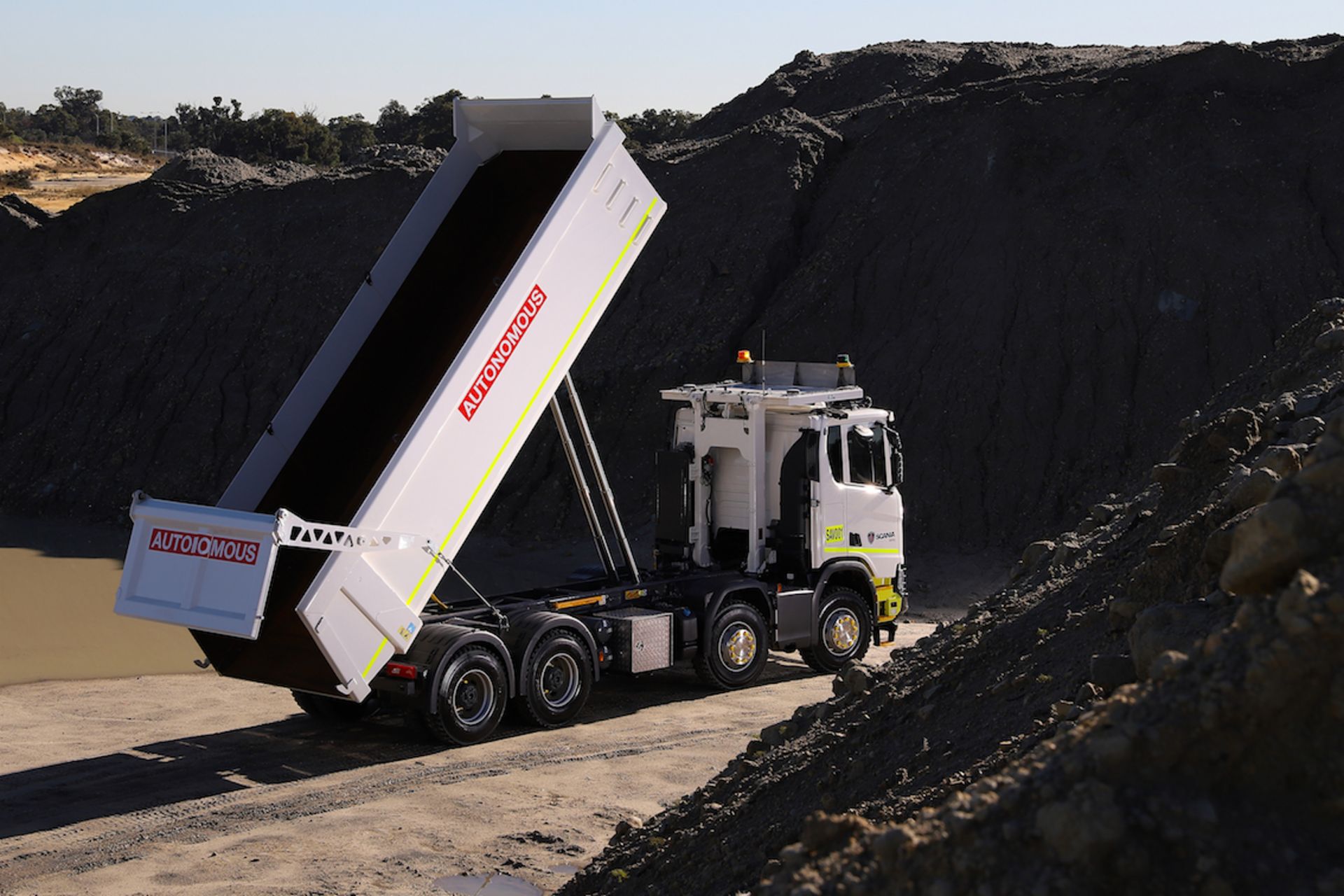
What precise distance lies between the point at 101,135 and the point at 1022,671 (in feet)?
289

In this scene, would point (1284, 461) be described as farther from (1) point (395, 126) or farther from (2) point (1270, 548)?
(1) point (395, 126)

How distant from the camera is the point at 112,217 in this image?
33156 mm

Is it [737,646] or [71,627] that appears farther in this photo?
[71,627]

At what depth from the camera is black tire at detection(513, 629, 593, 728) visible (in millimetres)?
12258

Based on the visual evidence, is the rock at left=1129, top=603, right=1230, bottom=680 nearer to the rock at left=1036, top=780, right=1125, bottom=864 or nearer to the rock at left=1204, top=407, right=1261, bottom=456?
the rock at left=1036, top=780, right=1125, bottom=864

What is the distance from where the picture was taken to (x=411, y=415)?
41.4 feet

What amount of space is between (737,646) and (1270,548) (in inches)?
404

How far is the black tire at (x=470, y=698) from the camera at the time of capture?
1160 centimetres

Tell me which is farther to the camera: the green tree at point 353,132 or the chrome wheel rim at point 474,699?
the green tree at point 353,132

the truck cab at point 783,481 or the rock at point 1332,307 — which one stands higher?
the rock at point 1332,307

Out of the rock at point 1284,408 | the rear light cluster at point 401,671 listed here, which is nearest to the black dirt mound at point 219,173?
the rear light cluster at point 401,671

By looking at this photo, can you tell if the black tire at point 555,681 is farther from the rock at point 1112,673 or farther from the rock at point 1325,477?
the rock at point 1325,477

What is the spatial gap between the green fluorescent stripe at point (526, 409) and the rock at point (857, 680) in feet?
11.8

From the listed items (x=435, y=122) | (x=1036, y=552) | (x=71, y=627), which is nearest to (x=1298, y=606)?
(x=1036, y=552)
